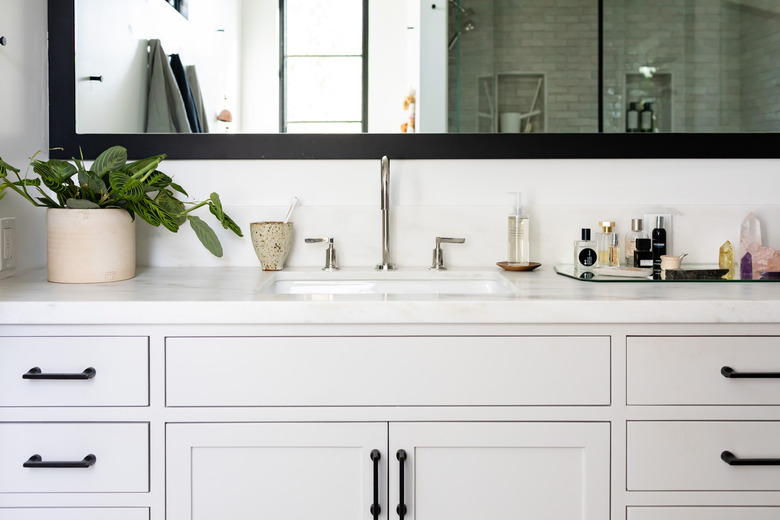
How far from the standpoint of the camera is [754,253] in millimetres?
1443

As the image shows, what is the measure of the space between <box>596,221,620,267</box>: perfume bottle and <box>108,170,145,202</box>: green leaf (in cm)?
112

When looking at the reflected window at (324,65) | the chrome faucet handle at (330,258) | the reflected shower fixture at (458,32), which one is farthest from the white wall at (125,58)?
the reflected shower fixture at (458,32)

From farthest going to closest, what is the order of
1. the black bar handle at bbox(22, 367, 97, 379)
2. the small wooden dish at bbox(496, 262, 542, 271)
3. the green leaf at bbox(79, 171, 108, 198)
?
the small wooden dish at bbox(496, 262, 542, 271) < the green leaf at bbox(79, 171, 108, 198) < the black bar handle at bbox(22, 367, 97, 379)

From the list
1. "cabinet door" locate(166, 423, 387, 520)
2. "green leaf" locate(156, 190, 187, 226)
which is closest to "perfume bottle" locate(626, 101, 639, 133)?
"cabinet door" locate(166, 423, 387, 520)

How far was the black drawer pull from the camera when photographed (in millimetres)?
1071

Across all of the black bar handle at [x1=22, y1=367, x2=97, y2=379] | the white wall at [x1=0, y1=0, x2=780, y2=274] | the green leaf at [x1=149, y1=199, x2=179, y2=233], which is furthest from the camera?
the white wall at [x1=0, y1=0, x2=780, y2=274]

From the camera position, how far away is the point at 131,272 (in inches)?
54.7

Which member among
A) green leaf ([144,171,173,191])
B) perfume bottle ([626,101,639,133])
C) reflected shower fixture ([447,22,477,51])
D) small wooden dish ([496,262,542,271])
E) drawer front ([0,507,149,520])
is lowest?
drawer front ([0,507,149,520])

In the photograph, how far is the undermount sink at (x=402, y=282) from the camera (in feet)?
4.83

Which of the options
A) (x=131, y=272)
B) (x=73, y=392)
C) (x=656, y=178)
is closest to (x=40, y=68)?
(x=131, y=272)

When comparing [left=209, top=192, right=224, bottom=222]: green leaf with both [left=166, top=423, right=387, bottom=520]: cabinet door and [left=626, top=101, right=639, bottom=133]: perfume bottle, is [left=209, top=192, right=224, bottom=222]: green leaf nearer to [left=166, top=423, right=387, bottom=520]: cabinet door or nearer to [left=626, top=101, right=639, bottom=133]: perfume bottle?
[left=166, top=423, right=387, bottom=520]: cabinet door

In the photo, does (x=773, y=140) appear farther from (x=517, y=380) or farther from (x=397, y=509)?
(x=397, y=509)

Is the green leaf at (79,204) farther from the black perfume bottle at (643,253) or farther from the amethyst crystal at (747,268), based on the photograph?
the amethyst crystal at (747,268)

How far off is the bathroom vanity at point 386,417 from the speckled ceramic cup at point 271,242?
436 mm
